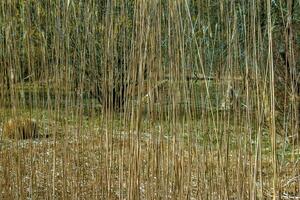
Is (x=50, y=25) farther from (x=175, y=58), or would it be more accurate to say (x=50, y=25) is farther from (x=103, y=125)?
(x=175, y=58)

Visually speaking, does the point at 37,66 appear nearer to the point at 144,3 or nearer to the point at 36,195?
the point at 36,195

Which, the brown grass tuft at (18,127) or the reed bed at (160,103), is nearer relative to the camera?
the reed bed at (160,103)

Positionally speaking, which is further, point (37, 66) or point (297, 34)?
point (297, 34)

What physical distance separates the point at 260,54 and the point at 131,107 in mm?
364

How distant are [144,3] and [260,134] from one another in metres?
0.43

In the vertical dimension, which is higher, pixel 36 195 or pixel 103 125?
pixel 103 125

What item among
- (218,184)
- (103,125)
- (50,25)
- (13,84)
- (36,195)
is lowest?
(36,195)

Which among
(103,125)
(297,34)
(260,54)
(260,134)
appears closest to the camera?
(260,134)

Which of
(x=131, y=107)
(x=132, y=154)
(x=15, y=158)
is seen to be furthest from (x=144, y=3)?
(x=15, y=158)

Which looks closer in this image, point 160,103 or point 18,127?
point 160,103

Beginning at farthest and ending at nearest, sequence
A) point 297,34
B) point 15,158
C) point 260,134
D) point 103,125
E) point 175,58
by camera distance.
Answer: point 297,34, point 15,158, point 103,125, point 175,58, point 260,134

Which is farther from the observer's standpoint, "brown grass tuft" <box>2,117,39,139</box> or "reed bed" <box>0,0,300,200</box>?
"brown grass tuft" <box>2,117,39,139</box>

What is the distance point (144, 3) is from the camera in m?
1.15

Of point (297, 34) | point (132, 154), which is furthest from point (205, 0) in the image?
point (297, 34)
